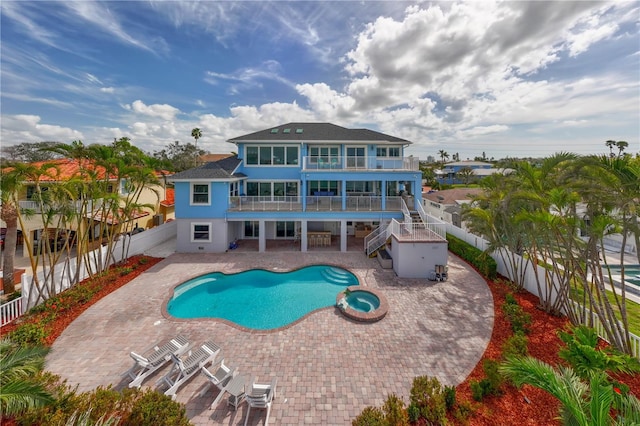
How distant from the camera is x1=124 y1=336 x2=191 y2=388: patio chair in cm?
709

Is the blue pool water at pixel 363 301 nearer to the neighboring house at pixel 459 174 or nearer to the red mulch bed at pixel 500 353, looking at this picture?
the red mulch bed at pixel 500 353

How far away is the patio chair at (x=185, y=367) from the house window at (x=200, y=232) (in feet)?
39.5

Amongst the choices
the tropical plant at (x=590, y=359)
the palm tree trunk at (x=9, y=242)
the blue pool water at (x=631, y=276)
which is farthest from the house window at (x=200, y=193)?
the blue pool water at (x=631, y=276)

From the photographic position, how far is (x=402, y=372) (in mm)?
7406

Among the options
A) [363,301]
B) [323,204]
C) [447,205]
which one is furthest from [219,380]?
[447,205]

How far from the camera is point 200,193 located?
18.7 m

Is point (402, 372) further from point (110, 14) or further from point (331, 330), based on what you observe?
point (110, 14)

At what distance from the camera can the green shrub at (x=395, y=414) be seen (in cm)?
542

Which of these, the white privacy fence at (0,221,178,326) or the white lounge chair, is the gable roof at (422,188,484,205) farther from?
the white lounge chair

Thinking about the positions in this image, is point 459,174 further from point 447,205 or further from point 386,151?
point 386,151

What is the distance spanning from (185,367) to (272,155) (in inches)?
661

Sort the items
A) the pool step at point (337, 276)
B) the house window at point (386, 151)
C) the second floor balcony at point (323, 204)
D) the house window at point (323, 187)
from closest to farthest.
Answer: the pool step at point (337, 276), the second floor balcony at point (323, 204), the house window at point (323, 187), the house window at point (386, 151)

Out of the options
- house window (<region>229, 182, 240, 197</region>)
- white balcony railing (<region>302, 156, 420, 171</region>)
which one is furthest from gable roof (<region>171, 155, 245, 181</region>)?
white balcony railing (<region>302, 156, 420, 171</region>)

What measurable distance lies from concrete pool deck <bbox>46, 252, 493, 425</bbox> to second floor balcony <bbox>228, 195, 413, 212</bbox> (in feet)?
24.8
